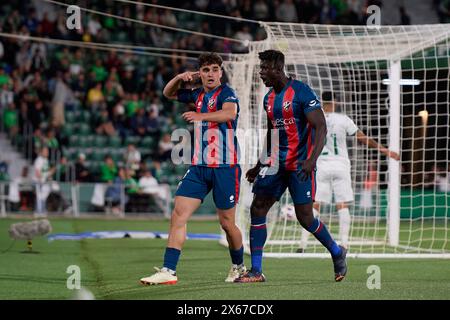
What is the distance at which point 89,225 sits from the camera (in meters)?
20.4

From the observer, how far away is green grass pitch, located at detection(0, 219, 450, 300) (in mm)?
7945

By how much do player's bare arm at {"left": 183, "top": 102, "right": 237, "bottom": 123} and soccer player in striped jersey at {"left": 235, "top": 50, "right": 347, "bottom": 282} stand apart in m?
0.40

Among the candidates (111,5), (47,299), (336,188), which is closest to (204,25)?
(111,5)

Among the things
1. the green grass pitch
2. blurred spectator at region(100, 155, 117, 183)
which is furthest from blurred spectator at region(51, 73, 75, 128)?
the green grass pitch

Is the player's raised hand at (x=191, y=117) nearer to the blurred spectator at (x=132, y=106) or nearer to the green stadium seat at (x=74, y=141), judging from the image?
the green stadium seat at (x=74, y=141)

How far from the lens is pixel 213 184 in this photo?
8.98 m

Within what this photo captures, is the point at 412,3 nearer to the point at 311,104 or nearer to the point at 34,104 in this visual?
the point at 34,104

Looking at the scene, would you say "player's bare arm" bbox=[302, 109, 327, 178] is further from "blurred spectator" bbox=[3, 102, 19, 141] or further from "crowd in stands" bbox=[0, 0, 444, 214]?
"blurred spectator" bbox=[3, 102, 19, 141]

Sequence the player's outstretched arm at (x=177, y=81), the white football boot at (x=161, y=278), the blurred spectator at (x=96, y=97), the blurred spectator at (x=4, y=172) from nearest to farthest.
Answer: the white football boot at (x=161, y=278) < the player's outstretched arm at (x=177, y=81) < the blurred spectator at (x=4, y=172) < the blurred spectator at (x=96, y=97)

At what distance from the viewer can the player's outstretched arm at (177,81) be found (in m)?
9.06

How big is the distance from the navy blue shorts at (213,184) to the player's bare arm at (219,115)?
0.53 metres

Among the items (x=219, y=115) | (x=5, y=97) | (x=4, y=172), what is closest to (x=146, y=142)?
(x=5, y=97)

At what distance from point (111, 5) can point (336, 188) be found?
53.9 feet

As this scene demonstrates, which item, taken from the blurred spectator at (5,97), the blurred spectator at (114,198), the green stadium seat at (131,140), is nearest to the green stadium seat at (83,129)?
the green stadium seat at (131,140)
